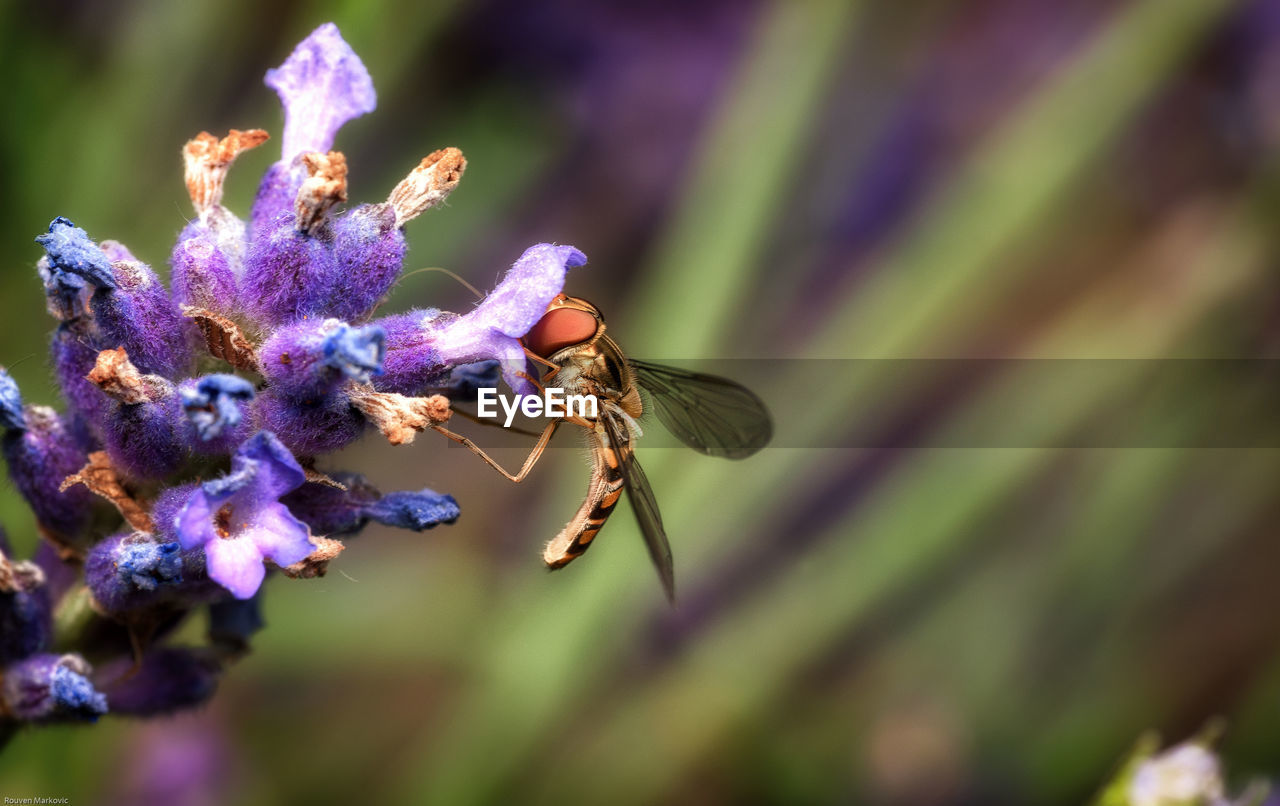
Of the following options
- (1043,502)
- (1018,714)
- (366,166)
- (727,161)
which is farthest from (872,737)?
(366,166)

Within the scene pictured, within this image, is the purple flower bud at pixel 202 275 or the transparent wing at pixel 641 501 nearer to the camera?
the purple flower bud at pixel 202 275

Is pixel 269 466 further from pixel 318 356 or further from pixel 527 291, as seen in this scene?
pixel 527 291

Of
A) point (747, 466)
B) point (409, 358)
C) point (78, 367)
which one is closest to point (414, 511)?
point (409, 358)

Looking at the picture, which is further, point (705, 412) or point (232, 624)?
point (705, 412)

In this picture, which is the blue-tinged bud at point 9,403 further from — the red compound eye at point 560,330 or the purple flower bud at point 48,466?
the red compound eye at point 560,330

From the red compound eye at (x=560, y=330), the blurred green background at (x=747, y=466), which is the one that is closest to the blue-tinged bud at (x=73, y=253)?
the red compound eye at (x=560, y=330)

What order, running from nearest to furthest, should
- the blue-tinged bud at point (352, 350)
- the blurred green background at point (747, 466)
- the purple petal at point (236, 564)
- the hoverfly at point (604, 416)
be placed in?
1. the purple petal at point (236, 564)
2. the blue-tinged bud at point (352, 350)
3. the hoverfly at point (604, 416)
4. the blurred green background at point (747, 466)
